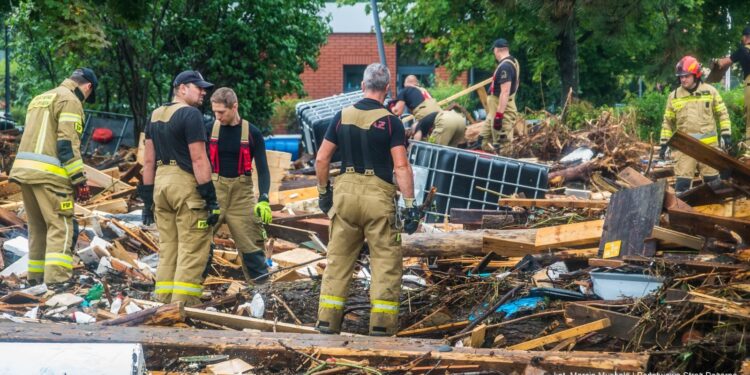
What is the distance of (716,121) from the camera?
11508 millimetres

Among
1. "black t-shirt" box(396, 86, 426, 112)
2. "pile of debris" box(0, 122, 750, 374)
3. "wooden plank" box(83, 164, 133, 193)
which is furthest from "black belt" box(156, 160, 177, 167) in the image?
"black t-shirt" box(396, 86, 426, 112)

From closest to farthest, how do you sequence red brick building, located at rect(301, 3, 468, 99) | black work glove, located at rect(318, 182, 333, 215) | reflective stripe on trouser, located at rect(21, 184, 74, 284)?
black work glove, located at rect(318, 182, 333, 215) → reflective stripe on trouser, located at rect(21, 184, 74, 284) → red brick building, located at rect(301, 3, 468, 99)

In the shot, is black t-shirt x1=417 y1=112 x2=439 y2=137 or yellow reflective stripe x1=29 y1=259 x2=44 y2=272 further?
black t-shirt x1=417 y1=112 x2=439 y2=137

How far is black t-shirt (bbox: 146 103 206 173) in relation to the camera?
7684mm

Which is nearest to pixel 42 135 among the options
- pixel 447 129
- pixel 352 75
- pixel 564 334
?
→ pixel 564 334

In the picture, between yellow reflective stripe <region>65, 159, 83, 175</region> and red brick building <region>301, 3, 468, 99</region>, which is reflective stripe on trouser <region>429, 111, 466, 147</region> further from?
red brick building <region>301, 3, 468, 99</region>

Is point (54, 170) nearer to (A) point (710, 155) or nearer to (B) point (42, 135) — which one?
(B) point (42, 135)

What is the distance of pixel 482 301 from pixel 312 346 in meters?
1.74

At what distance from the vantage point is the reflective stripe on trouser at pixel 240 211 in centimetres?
866

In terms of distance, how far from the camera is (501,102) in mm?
13625

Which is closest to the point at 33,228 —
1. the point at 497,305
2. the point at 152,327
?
the point at 152,327

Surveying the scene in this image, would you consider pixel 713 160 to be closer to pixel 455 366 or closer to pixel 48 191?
pixel 455 366

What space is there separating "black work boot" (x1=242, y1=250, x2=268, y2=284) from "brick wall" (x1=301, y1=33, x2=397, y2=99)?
26983mm

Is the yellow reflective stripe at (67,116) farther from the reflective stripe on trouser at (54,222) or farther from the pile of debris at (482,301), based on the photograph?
the pile of debris at (482,301)
